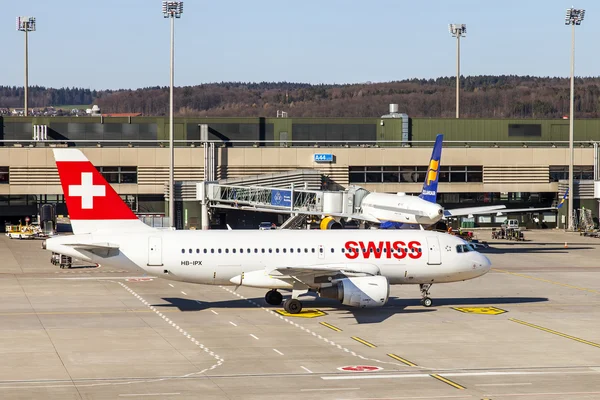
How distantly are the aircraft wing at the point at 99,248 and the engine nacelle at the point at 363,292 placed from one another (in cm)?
1201

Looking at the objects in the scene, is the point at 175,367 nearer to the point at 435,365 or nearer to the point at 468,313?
the point at 435,365

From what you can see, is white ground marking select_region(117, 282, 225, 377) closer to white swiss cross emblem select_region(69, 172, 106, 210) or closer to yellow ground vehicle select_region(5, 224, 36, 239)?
white swiss cross emblem select_region(69, 172, 106, 210)

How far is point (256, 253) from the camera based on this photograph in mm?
49594

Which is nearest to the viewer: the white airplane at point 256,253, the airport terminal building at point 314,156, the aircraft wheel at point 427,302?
the white airplane at point 256,253

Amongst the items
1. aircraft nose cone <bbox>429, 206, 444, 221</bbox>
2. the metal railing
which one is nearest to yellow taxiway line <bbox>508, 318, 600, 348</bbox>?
aircraft nose cone <bbox>429, 206, 444, 221</bbox>

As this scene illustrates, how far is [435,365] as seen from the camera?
36969mm

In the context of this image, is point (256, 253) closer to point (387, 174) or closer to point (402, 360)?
point (402, 360)

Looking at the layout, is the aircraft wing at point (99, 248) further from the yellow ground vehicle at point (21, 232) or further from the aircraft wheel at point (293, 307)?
the yellow ground vehicle at point (21, 232)

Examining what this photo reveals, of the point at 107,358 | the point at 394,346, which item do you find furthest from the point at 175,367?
the point at 394,346

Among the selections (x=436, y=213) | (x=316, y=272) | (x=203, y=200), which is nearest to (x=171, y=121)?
(x=203, y=200)

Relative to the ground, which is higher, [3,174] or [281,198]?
[3,174]

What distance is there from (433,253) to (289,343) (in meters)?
13.0

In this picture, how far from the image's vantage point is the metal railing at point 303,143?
108m

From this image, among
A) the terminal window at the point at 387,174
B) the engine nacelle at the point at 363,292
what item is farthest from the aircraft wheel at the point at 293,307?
the terminal window at the point at 387,174
